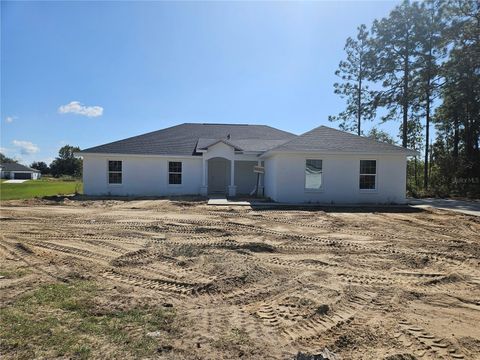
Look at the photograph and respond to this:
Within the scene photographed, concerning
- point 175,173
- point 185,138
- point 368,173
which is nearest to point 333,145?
point 368,173

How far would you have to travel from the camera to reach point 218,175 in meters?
23.8

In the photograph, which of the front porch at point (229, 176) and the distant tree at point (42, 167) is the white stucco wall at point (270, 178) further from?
the distant tree at point (42, 167)

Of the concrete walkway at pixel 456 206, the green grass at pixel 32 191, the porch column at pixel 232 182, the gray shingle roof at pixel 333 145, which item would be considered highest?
the gray shingle roof at pixel 333 145

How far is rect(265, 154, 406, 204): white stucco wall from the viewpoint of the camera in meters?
17.9

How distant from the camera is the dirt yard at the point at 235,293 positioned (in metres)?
3.47

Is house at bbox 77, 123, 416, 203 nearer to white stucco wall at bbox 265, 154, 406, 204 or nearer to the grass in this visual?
white stucco wall at bbox 265, 154, 406, 204

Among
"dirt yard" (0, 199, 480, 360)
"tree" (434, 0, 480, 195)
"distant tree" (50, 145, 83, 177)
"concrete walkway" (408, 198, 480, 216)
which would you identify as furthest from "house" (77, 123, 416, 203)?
"distant tree" (50, 145, 83, 177)

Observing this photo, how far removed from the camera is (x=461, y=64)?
24.6m

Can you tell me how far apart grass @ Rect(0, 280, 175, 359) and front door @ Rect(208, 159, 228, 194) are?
1901 cm

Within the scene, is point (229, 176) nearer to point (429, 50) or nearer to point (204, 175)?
point (204, 175)

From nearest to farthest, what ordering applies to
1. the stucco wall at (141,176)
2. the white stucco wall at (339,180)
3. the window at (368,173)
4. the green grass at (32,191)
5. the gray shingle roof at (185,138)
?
the white stucco wall at (339,180), the window at (368,173), the stucco wall at (141,176), the green grass at (32,191), the gray shingle roof at (185,138)

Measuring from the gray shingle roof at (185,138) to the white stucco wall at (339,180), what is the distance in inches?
214

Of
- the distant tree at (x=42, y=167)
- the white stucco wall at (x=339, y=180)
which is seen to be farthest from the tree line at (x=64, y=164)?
the white stucco wall at (x=339, y=180)

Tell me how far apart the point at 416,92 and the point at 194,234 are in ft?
87.3
